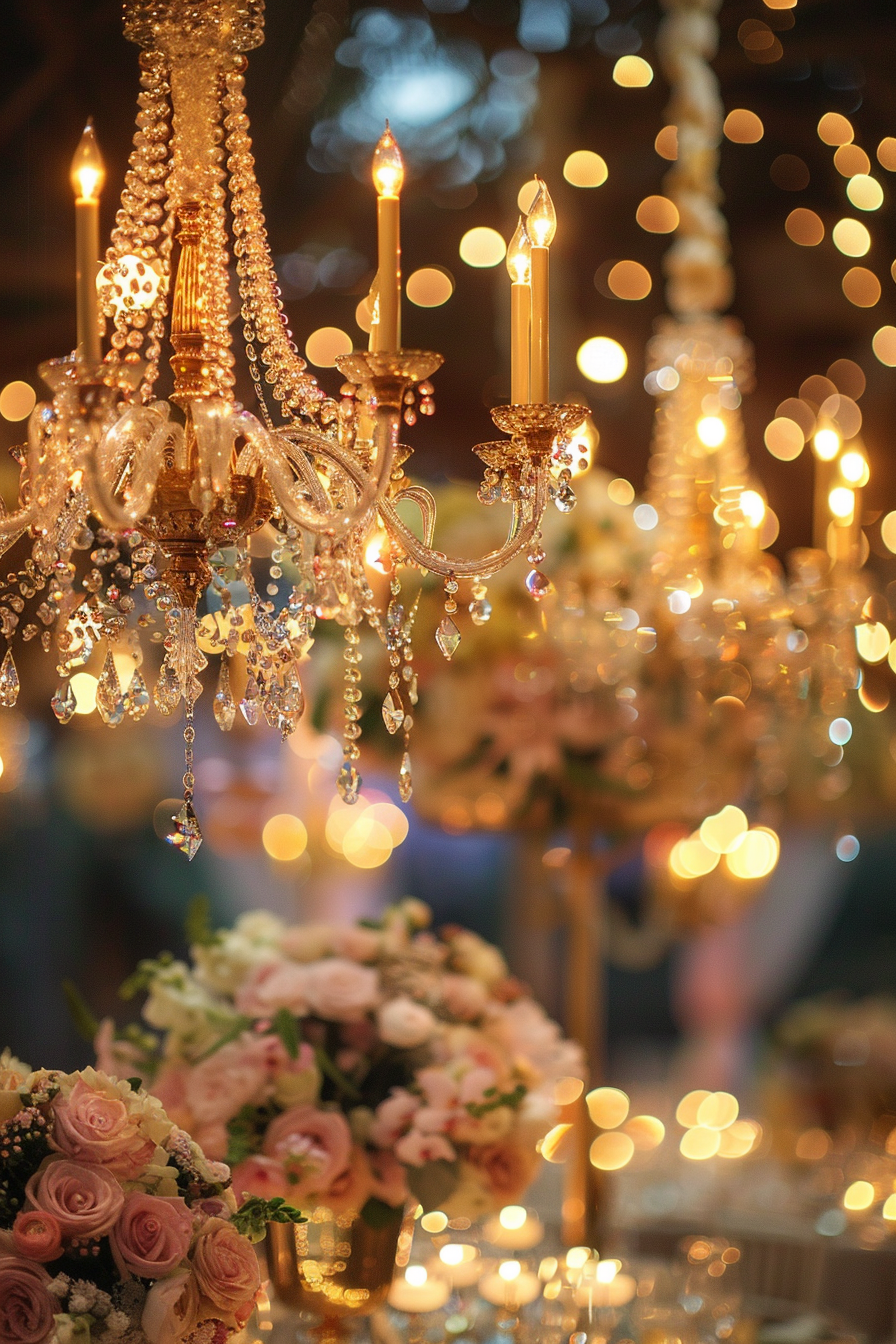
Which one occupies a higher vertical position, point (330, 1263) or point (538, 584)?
point (538, 584)

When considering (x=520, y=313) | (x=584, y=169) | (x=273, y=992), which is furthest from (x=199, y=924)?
(x=584, y=169)

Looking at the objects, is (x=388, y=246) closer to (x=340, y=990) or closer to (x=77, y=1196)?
(x=77, y=1196)

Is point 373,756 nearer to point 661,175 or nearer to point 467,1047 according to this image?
point 467,1047

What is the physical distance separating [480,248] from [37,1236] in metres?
3.29

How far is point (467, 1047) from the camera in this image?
1766 millimetres

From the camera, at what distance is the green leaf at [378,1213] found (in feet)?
5.28

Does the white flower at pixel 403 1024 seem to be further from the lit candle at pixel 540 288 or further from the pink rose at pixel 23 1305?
the lit candle at pixel 540 288

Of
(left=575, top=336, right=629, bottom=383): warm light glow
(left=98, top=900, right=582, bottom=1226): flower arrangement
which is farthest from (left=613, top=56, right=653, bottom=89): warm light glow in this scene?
(left=98, top=900, right=582, bottom=1226): flower arrangement

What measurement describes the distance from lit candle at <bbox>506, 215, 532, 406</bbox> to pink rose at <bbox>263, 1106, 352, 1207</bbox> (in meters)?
0.87

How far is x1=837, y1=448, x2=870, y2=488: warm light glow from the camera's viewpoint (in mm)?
2312

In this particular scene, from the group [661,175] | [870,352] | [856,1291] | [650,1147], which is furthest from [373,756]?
[870,352]

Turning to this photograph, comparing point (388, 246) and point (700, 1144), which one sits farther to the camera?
point (700, 1144)

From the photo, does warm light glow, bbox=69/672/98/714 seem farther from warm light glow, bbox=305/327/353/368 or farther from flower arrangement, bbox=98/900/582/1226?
flower arrangement, bbox=98/900/582/1226

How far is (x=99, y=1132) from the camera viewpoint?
1.21 m
